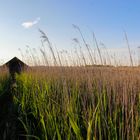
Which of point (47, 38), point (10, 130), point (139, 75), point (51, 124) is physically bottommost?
point (10, 130)

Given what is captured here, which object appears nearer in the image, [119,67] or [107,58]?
[107,58]

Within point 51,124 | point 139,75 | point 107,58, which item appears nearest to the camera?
point 51,124

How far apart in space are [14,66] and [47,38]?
2471 cm

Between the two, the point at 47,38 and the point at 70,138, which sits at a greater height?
the point at 47,38

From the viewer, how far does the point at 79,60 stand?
4.34 metres

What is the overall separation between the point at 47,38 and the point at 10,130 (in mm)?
1513

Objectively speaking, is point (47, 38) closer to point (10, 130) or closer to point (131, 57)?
point (10, 130)

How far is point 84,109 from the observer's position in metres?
2.72

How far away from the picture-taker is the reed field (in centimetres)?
Result: 265

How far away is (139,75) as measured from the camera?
540 centimetres

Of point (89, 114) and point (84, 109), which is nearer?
point (89, 114)

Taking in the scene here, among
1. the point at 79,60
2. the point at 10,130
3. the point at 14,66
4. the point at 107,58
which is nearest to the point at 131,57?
the point at 107,58

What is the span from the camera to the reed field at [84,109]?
2646 mm

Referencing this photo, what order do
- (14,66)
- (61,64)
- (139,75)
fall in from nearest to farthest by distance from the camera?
1. (61,64)
2. (139,75)
3. (14,66)
